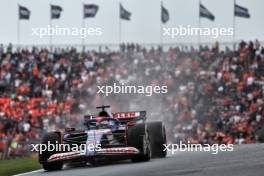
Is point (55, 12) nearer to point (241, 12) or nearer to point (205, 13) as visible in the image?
point (205, 13)

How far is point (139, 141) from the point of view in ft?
49.0

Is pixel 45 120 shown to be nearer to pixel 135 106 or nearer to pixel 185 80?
pixel 135 106

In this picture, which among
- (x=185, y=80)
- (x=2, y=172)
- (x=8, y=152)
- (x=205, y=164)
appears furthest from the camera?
(x=185, y=80)

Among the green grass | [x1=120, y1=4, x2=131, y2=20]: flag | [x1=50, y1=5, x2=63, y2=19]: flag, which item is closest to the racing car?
the green grass

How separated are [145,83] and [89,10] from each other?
775 centimetres

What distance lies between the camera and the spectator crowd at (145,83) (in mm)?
25250

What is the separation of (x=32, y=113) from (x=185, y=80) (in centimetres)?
556

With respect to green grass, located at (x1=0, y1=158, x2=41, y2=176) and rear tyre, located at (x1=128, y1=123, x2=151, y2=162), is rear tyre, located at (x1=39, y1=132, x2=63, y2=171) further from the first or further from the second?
rear tyre, located at (x1=128, y1=123, x2=151, y2=162)

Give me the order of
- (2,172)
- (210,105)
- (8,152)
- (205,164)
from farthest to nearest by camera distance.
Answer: (210,105) → (8,152) → (2,172) → (205,164)

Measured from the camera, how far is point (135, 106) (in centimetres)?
2692

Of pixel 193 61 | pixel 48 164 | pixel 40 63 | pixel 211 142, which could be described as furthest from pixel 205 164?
pixel 40 63

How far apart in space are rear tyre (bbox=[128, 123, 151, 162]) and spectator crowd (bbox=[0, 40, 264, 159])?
928 centimetres

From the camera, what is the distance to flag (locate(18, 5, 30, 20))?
36.1 m

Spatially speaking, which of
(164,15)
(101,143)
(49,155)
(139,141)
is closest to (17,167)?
(49,155)
